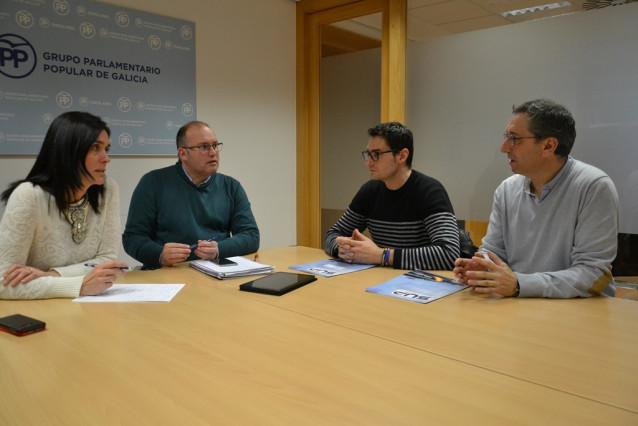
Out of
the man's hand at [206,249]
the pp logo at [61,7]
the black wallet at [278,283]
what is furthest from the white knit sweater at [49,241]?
the pp logo at [61,7]

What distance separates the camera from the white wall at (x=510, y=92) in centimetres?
274

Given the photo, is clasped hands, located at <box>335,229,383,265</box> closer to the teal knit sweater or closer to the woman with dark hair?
the teal knit sweater

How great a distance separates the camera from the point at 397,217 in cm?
235

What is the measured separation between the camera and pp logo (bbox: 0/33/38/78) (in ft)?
8.89

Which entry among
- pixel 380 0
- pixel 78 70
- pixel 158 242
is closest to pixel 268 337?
pixel 158 242

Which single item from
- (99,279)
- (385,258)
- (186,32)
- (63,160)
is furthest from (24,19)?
(385,258)

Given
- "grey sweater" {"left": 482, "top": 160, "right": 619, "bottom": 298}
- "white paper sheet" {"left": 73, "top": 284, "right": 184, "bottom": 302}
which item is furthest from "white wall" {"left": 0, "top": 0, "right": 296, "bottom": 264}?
"grey sweater" {"left": 482, "top": 160, "right": 619, "bottom": 298}

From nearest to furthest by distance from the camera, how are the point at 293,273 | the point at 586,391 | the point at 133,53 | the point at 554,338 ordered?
1. the point at 586,391
2. the point at 554,338
3. the point at 293,273
4. the point at 133,53

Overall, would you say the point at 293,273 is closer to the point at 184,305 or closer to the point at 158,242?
the point at 184,305

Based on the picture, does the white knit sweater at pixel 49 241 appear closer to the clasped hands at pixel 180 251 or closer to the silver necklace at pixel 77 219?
the silver necklace at pixel 77 219

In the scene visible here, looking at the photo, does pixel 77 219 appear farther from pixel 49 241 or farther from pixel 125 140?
pixel 125 140

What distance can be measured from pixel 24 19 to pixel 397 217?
246 centimetres

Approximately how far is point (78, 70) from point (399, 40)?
229 centimetres

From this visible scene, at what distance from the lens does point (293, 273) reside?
197 centimetres
